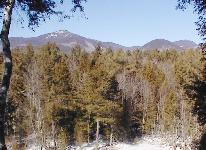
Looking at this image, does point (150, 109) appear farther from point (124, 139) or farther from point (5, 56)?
point (5, 56)

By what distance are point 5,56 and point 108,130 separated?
52.8m

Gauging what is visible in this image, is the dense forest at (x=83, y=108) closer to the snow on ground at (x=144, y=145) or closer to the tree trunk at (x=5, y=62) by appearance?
the snow on ground at (x=144, y=145)

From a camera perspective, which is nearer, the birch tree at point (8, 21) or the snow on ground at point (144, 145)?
the birch tree at point (8, 21)

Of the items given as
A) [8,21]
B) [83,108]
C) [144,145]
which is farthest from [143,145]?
[8,21]

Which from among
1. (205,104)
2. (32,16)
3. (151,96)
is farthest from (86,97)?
(32,16)

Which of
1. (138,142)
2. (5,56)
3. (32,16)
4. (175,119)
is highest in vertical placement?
(32,16)

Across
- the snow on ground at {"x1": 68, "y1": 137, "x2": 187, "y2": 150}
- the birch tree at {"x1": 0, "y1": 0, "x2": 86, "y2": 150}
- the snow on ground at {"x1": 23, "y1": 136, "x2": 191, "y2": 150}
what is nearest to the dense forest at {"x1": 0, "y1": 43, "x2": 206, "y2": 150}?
the snow on ground at {"x1": 23, "y1": 136, "x2": 191, "y2": 150}

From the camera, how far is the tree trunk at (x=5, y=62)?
8.63m

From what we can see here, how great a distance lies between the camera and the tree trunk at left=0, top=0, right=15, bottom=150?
8.63m

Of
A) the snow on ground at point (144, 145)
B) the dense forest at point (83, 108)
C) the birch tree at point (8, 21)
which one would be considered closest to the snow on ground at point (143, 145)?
the snow on ground at point (144, 145)

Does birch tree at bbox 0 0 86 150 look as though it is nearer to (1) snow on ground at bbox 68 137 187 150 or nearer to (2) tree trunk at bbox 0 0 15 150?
(2) tree trunk at bbox 0 0 15 150

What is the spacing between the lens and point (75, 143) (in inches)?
2347

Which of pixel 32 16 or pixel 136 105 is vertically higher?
pixel 32 16

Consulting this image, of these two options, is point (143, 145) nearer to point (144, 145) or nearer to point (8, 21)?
point (144, 145)
